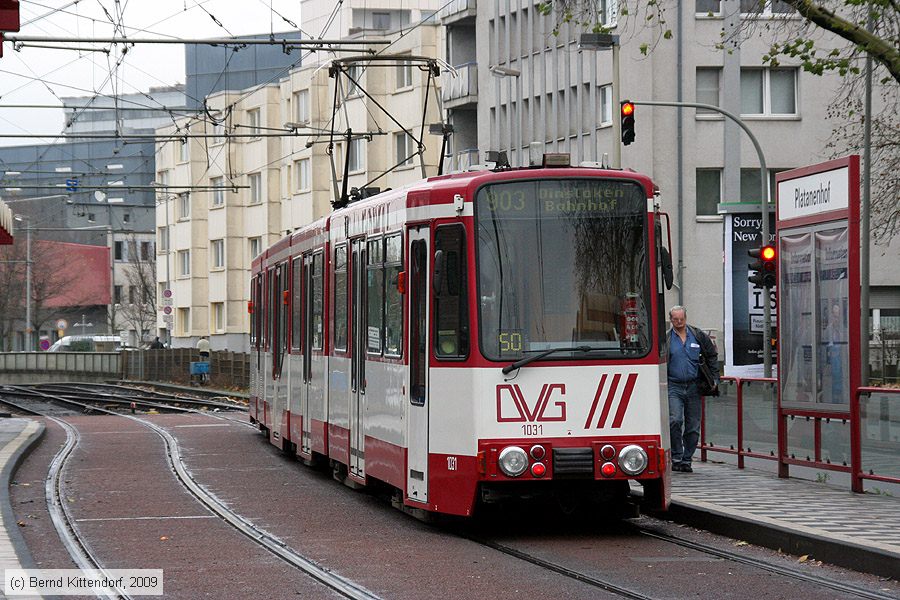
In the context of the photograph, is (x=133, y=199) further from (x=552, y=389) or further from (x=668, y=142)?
(x=552, y=389)

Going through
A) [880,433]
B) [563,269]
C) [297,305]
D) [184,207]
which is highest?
[184,207]

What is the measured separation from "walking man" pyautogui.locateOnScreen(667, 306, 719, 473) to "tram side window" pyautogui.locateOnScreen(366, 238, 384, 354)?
352cm

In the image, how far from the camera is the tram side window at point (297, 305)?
20219mm

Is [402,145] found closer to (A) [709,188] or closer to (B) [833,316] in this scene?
(A) [709,188]

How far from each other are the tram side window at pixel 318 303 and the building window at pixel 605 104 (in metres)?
32.1

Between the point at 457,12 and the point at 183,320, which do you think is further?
the point at 183,320

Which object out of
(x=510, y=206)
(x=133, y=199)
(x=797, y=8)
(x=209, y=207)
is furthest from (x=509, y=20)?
(x=133, y=199)

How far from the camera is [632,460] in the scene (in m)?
12.8

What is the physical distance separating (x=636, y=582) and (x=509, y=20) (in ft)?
153

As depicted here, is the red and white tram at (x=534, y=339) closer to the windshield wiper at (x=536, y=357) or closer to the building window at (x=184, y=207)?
the windshield wiper at (x=536, y=357)

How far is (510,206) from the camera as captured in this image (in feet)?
42.9

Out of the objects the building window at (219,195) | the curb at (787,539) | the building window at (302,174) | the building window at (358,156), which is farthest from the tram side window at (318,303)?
the building window at (219,195)

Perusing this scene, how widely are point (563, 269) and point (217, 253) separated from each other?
74370 mm

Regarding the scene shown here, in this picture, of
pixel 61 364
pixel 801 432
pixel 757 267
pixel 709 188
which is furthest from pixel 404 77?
pixel 801 432
